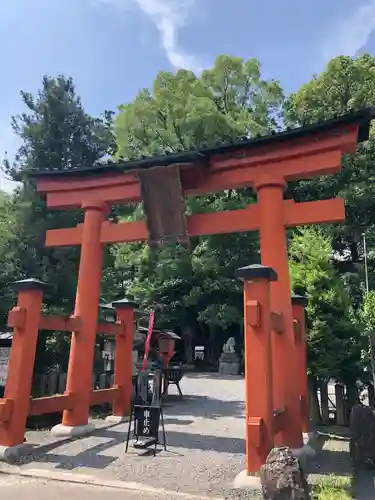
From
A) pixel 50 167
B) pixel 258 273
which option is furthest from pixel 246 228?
pixel 50 167

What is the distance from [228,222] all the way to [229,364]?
63.1ft

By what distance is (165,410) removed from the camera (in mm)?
12117

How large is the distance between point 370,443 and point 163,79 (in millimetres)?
25654

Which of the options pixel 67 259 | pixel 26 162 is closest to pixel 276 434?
pixel 67 259

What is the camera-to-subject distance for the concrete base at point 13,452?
6527 millimetres

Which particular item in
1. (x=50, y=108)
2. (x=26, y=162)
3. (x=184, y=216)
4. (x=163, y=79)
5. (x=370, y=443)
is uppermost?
(x=163, y=79)

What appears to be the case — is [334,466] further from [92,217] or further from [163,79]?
[163,79]

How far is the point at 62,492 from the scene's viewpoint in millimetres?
5195

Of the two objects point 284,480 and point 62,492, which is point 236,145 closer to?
point 284,480

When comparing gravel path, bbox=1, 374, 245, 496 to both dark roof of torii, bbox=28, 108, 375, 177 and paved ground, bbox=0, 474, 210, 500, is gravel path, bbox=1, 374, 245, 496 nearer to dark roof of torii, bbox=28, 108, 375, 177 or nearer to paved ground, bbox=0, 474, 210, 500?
paved ground, bbox=0, 474, 210, 500

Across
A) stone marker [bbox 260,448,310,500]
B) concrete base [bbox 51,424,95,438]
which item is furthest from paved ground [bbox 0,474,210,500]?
concrete base [bbox 51,424,95,438]

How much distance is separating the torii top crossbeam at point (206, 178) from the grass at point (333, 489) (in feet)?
13.3

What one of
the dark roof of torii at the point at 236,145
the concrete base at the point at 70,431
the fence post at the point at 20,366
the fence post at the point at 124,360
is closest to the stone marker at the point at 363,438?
the dark roof of torii at the point at 236,145

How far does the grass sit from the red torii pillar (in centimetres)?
488
